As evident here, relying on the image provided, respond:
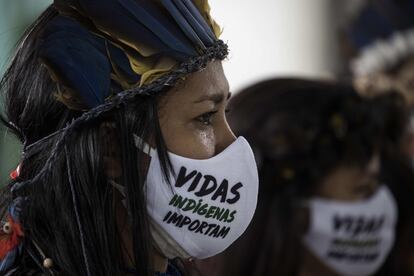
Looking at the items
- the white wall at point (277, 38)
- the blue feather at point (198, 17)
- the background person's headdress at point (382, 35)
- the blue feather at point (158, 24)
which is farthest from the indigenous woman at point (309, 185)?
the white wall at point (277, 38)

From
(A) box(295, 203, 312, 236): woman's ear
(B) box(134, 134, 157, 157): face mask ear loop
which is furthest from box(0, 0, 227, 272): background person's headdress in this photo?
(A) box(295, 203, 312, 236): woman's ear

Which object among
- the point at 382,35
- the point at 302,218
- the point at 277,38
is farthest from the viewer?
the point at 277,38

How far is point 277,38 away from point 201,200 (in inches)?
204

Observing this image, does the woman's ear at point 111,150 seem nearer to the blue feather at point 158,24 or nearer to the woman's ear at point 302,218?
the blue feather at point 158,24

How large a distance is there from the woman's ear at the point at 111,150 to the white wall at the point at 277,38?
12.4 ft

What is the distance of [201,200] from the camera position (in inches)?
107

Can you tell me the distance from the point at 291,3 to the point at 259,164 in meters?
3.84

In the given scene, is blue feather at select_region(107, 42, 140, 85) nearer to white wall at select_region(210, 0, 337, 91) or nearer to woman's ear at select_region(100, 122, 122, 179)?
woman's ear at select_region(100, 122, 122, 179)

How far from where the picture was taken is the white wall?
7008 mm

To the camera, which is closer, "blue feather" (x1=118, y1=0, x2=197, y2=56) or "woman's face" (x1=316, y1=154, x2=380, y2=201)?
"blue feather" (x1=118, y1=0, x2=197, y2=56)

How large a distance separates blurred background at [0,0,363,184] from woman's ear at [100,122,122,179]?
3.60 m

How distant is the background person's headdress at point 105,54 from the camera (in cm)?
258

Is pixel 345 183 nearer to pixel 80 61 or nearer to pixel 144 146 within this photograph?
pixel 144 146

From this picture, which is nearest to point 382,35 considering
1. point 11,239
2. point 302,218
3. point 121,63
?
point 302,218
